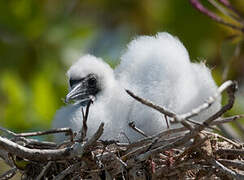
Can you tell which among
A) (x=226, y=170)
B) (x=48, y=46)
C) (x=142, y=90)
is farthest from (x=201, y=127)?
(x=48, y=46)

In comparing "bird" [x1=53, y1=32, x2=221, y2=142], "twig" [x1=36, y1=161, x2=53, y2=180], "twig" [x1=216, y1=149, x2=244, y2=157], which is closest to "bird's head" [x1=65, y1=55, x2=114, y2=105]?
"bird" [x1=53, y1=32, x2=221, y2=142]

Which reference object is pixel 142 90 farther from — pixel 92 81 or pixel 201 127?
pixel 201 127

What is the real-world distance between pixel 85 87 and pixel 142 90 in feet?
1.64

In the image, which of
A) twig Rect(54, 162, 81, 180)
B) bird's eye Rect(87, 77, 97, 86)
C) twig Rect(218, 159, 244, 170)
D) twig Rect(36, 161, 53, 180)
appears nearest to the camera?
twig Rect(218, 159, 244, 170)

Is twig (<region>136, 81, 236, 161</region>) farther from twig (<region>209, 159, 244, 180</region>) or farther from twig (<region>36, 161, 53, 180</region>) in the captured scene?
twig (<region>36, 161, 53, 180</region>)

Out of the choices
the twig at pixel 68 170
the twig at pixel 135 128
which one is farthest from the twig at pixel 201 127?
the twig at pixel 68 170

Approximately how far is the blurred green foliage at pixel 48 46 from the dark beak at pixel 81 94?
68cm

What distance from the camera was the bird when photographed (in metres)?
3.03

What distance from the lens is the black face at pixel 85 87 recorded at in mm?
3418

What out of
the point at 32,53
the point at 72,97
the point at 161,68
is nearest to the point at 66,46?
the point at 32,53

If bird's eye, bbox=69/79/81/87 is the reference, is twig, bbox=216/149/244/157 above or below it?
below

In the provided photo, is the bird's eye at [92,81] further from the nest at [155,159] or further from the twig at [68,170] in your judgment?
the twig at [68,170]

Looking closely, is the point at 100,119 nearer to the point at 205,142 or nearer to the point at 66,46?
the point at 205,142

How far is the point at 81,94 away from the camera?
3.43 meters
